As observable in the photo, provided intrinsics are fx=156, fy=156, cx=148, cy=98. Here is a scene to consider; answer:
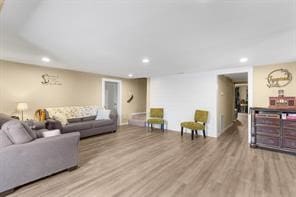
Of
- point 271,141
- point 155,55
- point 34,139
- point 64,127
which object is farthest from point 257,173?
point 64,127

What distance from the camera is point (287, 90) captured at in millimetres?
3883

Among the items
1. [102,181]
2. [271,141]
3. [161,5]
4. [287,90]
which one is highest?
[161,5]

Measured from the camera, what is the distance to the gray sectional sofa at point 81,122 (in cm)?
426

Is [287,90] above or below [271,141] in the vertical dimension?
above

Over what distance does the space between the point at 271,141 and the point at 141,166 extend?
3.28 m

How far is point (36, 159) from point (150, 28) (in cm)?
246

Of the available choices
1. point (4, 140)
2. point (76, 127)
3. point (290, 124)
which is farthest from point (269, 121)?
point (4, 140)

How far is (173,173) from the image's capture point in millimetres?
2617

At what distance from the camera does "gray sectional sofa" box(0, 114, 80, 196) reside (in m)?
2.00

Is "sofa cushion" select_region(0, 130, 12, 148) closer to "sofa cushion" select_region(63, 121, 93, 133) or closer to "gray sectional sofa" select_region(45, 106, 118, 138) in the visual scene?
"gray sectional sofa" select_region(45, 106, 118, 138)

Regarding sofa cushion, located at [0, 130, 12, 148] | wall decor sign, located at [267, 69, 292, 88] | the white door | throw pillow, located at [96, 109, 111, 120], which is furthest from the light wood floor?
the white door

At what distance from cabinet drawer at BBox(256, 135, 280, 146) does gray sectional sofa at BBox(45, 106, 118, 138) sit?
4.36 metres

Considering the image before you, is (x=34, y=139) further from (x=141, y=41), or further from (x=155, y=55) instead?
(x=155, y=55)

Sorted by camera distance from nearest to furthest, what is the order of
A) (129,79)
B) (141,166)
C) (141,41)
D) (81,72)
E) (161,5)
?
(161,5) → (141,41) → (141,166) → (81,72) → (129,79)
